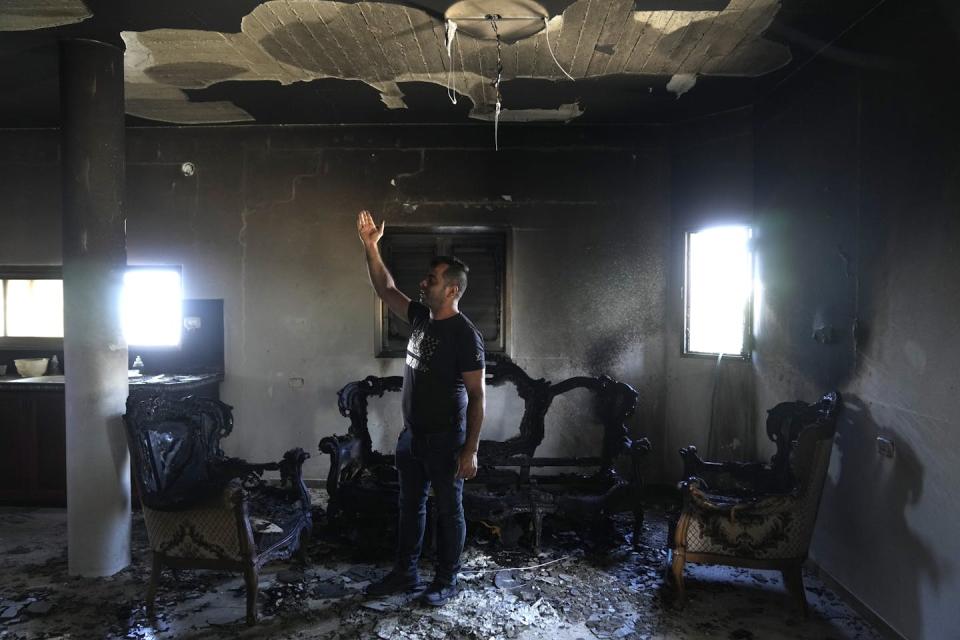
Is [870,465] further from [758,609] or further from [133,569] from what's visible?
[133,569]

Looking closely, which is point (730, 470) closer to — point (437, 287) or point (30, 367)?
point (437, 287)

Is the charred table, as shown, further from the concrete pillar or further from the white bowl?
the white bowl

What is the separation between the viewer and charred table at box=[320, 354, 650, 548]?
372cm

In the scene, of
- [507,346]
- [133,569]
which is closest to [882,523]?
[507,346]

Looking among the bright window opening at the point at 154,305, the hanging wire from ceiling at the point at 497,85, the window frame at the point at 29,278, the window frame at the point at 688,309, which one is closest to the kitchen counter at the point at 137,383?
the window frame at the point at 29,278

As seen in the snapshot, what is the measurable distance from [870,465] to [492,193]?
127 inches

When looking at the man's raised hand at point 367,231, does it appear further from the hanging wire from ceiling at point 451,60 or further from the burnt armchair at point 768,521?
the burnt armchair at point 768,521

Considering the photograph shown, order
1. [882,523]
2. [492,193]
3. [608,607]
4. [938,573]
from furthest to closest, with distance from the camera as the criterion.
A: [492,193] < [608,607] < [882,523] < [938,573]

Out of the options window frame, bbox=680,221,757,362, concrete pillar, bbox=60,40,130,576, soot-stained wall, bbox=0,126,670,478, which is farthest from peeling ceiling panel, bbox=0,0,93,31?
window frame, bbox=680,221,757,362

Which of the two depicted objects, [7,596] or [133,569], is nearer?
[7,596]

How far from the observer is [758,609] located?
3066 mm

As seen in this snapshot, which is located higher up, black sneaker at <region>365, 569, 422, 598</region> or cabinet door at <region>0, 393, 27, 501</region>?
cabinet door at <region>0, 393, 27, 501</region>

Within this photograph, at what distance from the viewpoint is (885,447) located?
285 cm

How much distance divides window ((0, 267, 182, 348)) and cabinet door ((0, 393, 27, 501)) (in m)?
0.77
